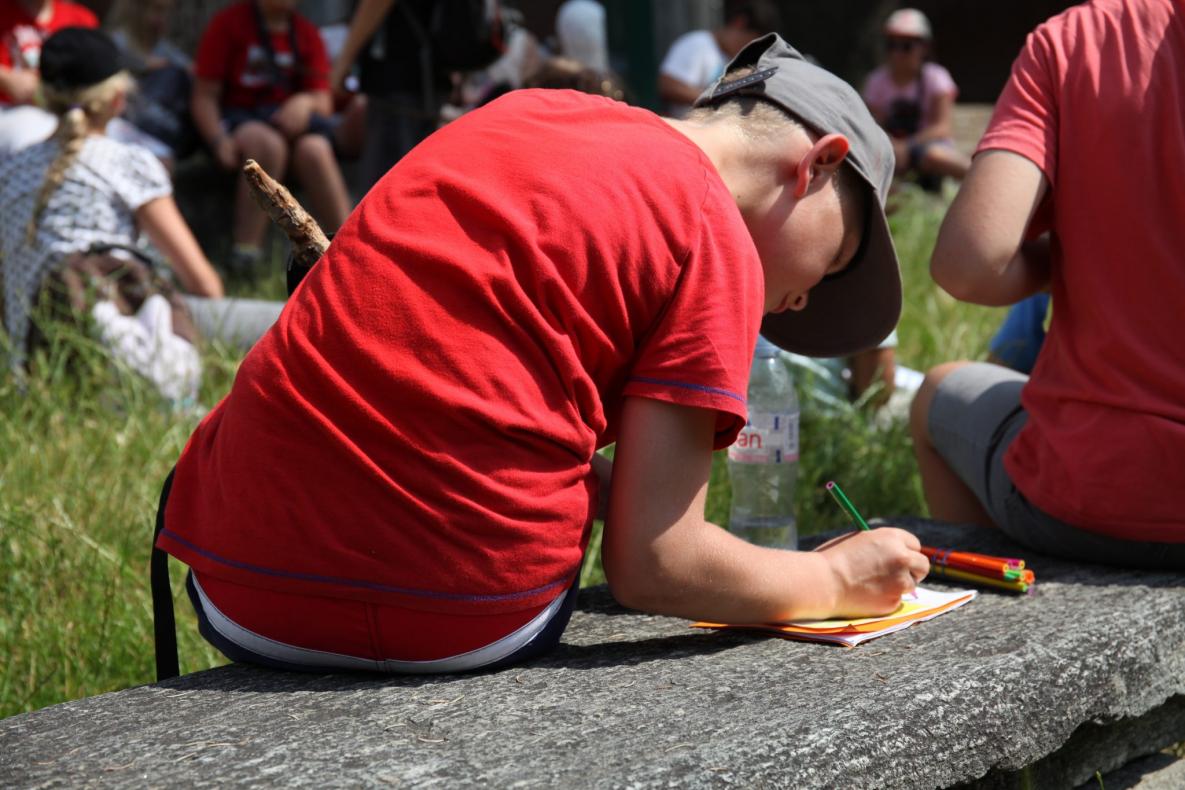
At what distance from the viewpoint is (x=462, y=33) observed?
4.89 meters

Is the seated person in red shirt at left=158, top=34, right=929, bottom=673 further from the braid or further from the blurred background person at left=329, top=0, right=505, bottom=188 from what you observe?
the blurred background person at left=329, top=0, right=505, bottom=188

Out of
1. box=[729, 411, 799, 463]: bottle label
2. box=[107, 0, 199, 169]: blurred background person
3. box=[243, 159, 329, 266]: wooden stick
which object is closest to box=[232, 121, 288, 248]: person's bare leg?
box=[107, 0, 199, 169]: blurred background person

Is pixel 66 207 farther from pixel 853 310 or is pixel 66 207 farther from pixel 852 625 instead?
pixel 852 625

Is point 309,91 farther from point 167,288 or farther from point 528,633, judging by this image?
point 528,633

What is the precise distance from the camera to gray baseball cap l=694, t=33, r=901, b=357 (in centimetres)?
180

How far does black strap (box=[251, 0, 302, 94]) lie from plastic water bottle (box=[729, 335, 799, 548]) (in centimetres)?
457

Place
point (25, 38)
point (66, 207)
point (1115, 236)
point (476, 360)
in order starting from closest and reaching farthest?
point (476, 360) < point (1115, 236) < point (66, 207) < point (25, 38)

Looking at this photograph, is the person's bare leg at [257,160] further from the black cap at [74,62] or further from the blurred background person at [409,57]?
the black cap at [74,62]

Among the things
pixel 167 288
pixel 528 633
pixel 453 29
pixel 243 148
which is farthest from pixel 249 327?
pixel 528 633

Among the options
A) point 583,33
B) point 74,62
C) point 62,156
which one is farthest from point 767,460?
point 583,33

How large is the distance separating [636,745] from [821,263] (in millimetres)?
706

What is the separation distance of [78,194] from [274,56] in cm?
275

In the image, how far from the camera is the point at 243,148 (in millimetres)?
6625

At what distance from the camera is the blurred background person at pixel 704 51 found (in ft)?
27.2
